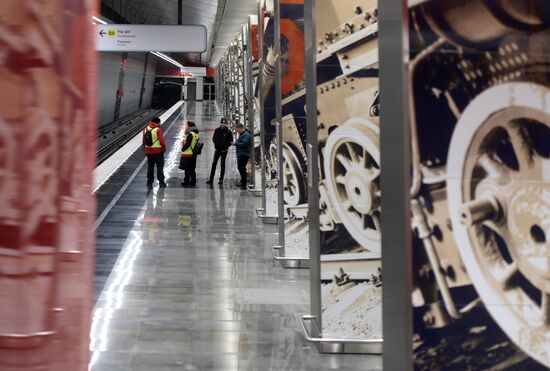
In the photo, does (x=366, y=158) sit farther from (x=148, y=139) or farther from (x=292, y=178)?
(x=148, y=139)

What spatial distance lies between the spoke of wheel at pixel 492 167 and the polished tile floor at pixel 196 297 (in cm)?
286

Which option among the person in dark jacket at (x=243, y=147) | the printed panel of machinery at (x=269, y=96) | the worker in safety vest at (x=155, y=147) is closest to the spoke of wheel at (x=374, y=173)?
the printed panel of machinery at (x=269, y=96)

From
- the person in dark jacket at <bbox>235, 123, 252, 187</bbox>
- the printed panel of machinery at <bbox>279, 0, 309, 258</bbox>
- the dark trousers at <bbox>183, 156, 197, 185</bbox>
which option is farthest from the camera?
the dark trousers at <bbox>183, 156, 197, 185</bbox>

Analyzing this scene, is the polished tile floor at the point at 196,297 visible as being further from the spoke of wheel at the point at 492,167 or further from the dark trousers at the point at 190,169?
the dark trousers at the point at 190,169

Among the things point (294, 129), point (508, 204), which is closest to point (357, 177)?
point (294, 129)

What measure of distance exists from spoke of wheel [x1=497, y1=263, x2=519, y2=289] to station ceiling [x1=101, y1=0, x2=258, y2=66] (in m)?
16.7

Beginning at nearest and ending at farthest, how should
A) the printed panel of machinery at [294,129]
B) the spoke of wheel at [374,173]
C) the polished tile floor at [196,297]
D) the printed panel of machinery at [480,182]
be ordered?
1. the printed panel of machinery at [480,182]
2. the polished tile floor at [196,297]
3. the spoke of wheel at [374,173]
4. the printed panel of machinery at [294,129]

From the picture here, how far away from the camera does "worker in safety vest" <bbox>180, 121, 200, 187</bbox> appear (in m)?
16.2

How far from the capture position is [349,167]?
614 cm

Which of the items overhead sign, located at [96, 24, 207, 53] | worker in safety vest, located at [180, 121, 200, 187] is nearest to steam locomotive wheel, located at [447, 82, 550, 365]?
worker in safety vest, located at [180, 121, 200, 187]

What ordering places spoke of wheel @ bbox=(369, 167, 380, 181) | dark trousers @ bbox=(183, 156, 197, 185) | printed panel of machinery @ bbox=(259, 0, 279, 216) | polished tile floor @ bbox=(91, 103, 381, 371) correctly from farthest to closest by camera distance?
dark trousers @ bbox=(183, 156, 197, 185) → printed panel of machinery @ bbox=(259, 0, 279, 216) → spoke of wheel @ bbox=(369, 167, 380, 181) → polished tile floor @ bbox=(91, 103, 381, 371)

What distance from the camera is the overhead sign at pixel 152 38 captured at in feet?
58.1

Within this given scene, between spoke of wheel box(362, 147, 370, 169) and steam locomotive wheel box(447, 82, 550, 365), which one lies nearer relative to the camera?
steam locomotive wheel box(447, 82, 550, 365)

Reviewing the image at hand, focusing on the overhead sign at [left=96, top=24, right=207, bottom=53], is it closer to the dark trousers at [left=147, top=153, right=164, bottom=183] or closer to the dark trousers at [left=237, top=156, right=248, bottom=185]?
the dark trousers at [left=237, top=156, right=248, bottom=185]
